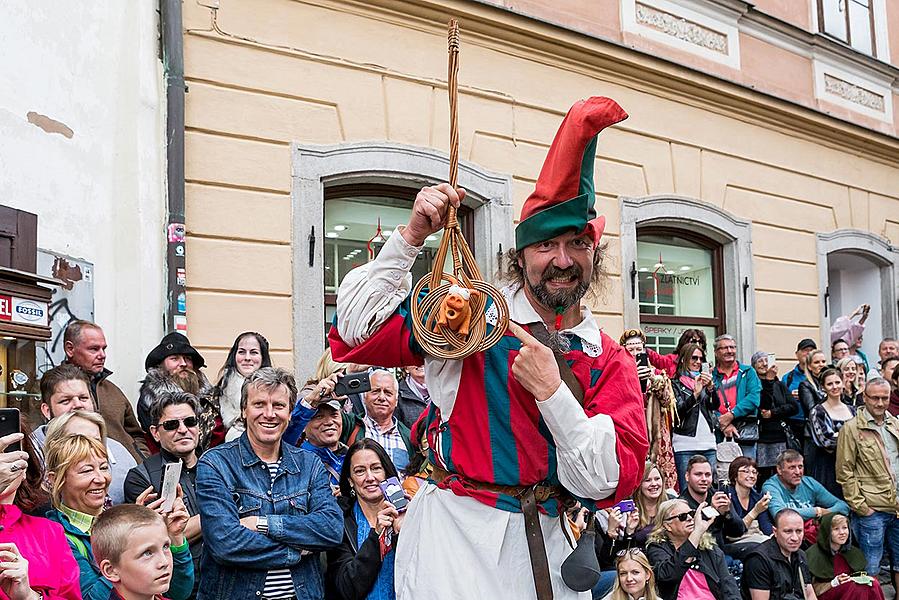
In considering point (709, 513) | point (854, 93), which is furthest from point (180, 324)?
point (854, 93)

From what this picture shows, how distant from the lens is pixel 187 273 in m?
6.14

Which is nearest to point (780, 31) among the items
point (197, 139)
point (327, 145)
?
point (327, 145)

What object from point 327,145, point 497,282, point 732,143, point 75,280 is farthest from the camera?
point 732,143

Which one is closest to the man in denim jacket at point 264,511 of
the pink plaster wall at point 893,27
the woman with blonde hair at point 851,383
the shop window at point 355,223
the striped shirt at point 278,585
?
the striped shirt at point 278,585

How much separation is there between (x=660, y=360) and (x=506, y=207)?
1.71 meters

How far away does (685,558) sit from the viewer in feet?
18.4

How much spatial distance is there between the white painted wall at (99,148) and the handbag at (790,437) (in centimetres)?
501

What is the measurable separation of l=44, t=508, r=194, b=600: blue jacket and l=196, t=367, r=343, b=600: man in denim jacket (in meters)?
0.15

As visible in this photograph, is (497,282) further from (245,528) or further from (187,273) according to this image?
(187,273)

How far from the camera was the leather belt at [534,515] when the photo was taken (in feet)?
8.41

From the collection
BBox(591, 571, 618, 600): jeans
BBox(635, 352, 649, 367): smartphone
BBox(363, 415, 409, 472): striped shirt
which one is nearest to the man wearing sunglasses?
BBox(363, 415, 409, 472): striped shirt

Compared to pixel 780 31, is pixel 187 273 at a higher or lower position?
lower

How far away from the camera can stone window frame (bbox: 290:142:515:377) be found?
6617mm

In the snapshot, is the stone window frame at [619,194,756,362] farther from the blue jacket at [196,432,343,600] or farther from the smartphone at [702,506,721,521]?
the blue jacket at [196,432,343,600]
